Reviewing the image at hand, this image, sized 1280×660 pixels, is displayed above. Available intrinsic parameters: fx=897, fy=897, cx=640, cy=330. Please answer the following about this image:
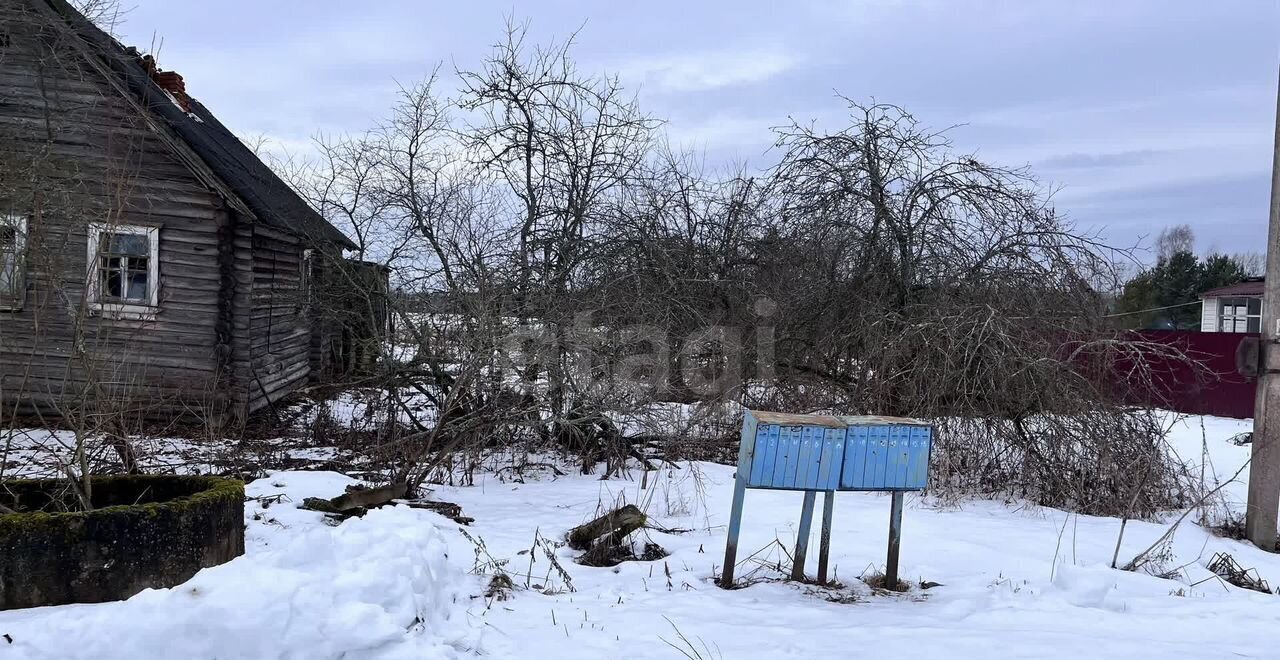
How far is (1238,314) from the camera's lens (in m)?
30.6

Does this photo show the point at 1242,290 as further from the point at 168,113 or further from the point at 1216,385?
the point at 168,113

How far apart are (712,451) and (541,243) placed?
2.99 metres

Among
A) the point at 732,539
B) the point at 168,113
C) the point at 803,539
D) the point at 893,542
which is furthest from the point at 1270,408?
the point at 168,113

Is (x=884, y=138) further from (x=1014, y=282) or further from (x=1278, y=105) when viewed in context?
(x=1278, y=105)

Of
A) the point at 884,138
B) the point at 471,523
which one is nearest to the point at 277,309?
the point at 471,523

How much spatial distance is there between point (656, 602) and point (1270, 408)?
5.40 m

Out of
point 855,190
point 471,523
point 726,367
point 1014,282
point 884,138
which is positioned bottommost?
point 471,523

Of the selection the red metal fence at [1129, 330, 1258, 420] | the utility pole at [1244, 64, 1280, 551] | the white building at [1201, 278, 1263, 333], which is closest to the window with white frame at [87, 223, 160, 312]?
the utility pole at [1244, 64, 1280, 551]

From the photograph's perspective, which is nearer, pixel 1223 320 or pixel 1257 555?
pixel 1257 555

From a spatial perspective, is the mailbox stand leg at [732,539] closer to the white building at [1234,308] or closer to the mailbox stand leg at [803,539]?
the mailbox stand leg at [803,539]

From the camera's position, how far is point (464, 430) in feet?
27.6

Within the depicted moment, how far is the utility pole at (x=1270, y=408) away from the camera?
22.8 feet

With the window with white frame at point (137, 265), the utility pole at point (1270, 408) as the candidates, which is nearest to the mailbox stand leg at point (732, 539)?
the utility pole at point (1270, 408)

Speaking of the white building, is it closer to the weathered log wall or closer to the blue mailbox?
the blue mailbox
